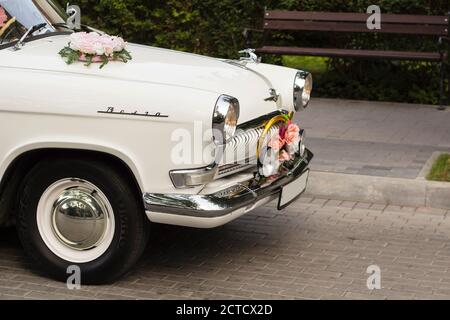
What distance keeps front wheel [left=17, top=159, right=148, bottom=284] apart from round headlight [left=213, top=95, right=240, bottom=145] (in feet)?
2.03

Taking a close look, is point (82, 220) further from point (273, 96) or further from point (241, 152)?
point (273, 96)

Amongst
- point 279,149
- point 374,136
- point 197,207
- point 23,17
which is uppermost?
point 23,17

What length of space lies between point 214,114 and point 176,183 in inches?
17.3

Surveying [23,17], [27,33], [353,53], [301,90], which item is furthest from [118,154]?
[353,53]

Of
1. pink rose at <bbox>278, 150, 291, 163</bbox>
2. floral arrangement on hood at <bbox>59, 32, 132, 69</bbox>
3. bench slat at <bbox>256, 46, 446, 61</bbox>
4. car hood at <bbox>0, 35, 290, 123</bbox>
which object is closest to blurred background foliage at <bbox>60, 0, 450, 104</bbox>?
bench slat at <bbox>256, 46, 446, 61</bbox>

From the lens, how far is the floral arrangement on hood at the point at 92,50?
5.76 m

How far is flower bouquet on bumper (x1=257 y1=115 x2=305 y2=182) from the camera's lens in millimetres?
5910

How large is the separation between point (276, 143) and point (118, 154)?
109 centimetres

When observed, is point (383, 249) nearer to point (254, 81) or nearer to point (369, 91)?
point (254, 81)

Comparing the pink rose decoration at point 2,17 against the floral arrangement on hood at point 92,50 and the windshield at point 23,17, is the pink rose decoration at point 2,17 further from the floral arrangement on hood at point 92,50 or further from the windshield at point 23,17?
the floral arrangement on hood at point 92,50

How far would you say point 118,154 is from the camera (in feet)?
17.9

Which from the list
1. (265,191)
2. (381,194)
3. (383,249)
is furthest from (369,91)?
(265,191)

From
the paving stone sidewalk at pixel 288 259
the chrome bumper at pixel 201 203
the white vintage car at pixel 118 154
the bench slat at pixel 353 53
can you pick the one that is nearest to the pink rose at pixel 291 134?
→ the white vintage car at pixel 118 154

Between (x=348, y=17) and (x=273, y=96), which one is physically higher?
(x=273, y=96)
